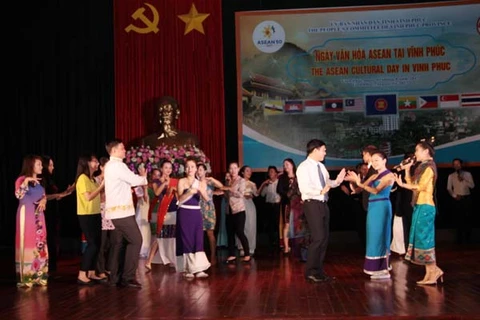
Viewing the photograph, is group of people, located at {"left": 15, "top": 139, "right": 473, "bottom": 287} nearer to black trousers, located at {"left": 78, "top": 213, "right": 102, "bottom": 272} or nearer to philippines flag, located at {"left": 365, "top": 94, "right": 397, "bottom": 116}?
black trousers, located at {"left": 78, "top": 213, "right": 102, "bottom": 272}

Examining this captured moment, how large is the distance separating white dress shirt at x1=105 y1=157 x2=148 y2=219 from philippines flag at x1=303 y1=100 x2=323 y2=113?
4.88m

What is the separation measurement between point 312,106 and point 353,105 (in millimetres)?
650

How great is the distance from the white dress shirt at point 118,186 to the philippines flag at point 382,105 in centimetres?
528

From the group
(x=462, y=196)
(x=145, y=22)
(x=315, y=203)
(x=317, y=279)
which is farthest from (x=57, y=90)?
(x=462, y=196)

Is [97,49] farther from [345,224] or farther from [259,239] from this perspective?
[345,224]

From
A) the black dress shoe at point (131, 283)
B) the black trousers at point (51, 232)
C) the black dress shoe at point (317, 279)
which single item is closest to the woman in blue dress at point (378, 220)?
the black dress shoe at point (317, 279)

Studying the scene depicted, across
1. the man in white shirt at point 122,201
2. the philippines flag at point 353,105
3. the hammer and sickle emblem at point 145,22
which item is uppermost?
the hammer and sickle emblem at point 145,22

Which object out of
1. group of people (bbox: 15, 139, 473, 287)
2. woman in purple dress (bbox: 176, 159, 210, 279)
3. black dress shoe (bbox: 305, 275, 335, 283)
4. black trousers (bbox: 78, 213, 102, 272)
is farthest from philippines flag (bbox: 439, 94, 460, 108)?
black trousers (bbox: 78, 213, 102, 272)

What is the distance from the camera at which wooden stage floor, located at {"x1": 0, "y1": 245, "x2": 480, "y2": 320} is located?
485 centimetres

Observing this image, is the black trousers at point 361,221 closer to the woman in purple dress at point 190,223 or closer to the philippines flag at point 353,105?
the philippines flag at point 353,105

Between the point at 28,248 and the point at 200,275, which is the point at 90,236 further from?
the point at 200,275

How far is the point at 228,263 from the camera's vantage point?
8.18 metres

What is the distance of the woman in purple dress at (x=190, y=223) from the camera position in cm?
673

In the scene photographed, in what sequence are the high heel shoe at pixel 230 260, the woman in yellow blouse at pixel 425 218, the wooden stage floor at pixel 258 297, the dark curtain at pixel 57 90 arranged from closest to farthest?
the wooden stage floor at pixel 258 297 < the woman in yellow blouse at pixel 425 218 < the high heel shoe at pixel 230 260 < the dark curtain at pixel 57 90
